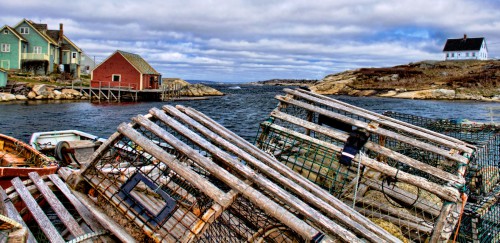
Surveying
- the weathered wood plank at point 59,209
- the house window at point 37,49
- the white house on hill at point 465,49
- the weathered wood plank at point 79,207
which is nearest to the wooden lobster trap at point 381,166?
the weathered wood plank at point 79,207

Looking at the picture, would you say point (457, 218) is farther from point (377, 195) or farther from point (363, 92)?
point (363, 92)

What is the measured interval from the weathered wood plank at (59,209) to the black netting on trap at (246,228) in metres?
1.27

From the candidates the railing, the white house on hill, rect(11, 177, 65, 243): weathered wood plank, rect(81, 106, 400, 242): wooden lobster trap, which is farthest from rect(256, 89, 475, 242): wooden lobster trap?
the white house on hill

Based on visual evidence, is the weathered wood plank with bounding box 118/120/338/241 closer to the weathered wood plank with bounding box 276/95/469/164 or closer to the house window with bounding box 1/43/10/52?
the weathered wood plank with bounding box 276/95/469/164

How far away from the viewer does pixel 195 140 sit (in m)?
3.68

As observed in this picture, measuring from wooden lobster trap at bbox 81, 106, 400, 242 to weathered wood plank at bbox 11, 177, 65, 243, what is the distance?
49cm

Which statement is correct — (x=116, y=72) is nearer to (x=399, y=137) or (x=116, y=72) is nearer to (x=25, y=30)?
(x=25, y=30)

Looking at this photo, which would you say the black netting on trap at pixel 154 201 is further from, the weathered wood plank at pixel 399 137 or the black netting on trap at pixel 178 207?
the weathered wood plank at pixel 399 137

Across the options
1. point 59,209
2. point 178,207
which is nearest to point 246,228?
point 178,207

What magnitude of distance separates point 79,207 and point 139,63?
4172 centimetres

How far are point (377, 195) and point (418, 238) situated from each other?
1069 millimetres

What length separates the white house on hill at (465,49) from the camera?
82094 millimetres

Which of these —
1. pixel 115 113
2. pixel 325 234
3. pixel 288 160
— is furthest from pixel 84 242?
pixel 115 113

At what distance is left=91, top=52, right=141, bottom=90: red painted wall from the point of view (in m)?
42.7
